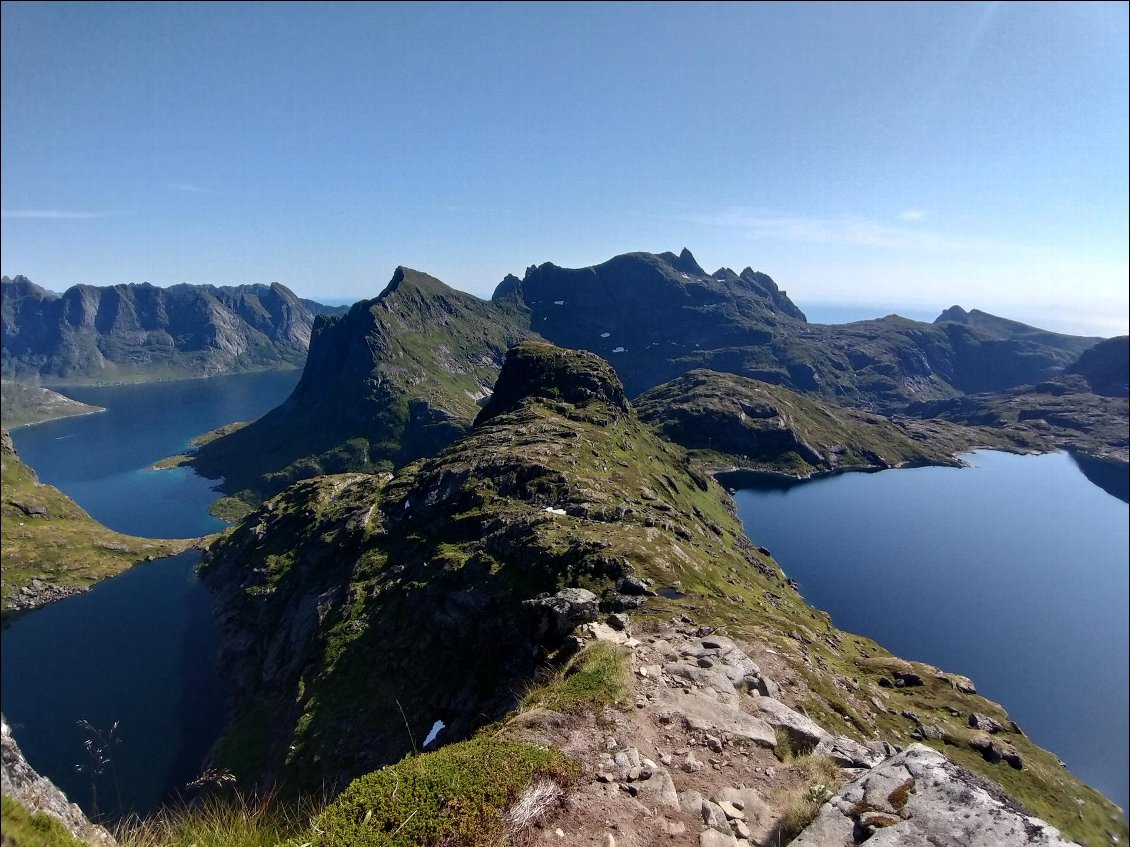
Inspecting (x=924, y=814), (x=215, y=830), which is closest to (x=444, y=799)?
(x=215, y=830)

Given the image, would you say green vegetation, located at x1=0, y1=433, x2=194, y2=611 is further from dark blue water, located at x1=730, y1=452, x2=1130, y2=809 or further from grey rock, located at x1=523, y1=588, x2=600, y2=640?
dark blue water, located at x1=730, y1=452, x2=1130, y2=809

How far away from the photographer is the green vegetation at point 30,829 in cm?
738

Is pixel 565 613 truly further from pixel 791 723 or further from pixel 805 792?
pixel 805 792

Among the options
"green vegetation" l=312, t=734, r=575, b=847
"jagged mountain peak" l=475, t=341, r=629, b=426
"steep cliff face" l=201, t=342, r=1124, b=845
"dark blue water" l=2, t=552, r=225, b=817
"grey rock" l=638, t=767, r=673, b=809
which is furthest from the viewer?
"jagged mountain peak" l=475, t=341, r=629, b=426

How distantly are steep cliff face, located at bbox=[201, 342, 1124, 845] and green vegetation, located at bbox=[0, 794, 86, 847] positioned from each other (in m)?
4.52

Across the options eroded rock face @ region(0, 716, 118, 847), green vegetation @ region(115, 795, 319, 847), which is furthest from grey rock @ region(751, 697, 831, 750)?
eroded rock face @ region(0, 716, 118, 847)

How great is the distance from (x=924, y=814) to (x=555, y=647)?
70.2 ft

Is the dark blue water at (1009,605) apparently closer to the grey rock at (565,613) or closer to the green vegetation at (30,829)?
the grey rock at (565,613)

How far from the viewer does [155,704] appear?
3816 inches

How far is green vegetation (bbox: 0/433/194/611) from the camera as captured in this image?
144625mm

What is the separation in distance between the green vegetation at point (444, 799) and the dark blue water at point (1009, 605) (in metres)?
90.9

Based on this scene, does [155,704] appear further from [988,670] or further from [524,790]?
[988,670]

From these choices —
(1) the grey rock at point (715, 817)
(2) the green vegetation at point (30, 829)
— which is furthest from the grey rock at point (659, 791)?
(2) the green vegetation at point (30, 829)

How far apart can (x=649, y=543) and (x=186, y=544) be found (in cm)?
18974
